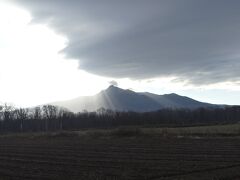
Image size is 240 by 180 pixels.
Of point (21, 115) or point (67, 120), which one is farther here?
point (67, 120)

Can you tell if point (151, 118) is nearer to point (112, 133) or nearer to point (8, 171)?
point (112, 133)

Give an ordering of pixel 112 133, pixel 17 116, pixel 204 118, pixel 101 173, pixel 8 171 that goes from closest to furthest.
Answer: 1. pixel 101 173
2. pixel 8 171
3. pixel 112 133
4. pixel 17 116
5. pixel 204 118

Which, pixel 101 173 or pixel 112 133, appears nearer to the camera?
pixel 101 173

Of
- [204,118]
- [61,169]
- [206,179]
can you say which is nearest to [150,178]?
[206,179]

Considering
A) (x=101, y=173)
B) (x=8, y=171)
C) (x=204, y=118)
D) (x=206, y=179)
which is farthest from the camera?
(x=204, y=118)

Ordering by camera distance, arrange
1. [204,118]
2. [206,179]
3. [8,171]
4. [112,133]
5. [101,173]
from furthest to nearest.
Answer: [204,118]
[112,133]
[8,171]
[101,173]
[206,179]

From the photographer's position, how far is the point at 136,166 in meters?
24.4

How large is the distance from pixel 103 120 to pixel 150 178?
167 meters

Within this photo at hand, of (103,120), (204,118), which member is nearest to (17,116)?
(103,120)

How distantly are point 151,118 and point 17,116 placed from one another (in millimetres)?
61847

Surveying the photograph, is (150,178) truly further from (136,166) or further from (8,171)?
(8,171)

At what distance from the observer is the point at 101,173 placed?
2147 cm

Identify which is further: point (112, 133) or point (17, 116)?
point (17, 116)

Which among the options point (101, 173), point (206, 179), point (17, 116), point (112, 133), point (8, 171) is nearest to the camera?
point (206, 179)
